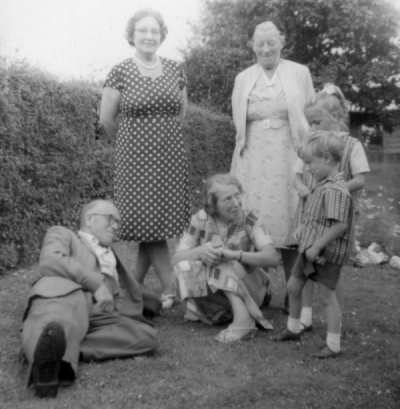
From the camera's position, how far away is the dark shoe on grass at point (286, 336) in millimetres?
3932

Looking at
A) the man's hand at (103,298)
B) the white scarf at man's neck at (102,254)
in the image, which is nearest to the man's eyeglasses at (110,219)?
the white scarf at man's neck at (102,254)

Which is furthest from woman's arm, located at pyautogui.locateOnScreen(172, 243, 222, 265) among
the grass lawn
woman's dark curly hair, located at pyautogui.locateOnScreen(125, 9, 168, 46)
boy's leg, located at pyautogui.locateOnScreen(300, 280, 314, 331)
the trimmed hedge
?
the trimmed hedge

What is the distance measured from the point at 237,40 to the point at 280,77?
420 inches

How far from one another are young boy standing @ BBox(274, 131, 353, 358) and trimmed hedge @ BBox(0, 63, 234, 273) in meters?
3.09

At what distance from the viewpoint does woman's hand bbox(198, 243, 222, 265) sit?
13.2 ft

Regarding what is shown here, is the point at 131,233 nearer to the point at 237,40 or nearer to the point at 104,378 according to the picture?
the point at 104,378

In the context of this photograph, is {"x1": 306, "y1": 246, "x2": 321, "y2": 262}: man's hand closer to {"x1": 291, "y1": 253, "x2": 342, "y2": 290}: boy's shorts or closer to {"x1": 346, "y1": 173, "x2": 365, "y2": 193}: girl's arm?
{"x1": 291, "y1": 253, "x2": 342, "y2": 290}: boy's shorts

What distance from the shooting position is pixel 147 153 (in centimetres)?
456

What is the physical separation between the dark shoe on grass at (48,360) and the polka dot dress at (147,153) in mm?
1732

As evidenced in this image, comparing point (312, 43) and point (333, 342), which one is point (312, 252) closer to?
point (333, 342)

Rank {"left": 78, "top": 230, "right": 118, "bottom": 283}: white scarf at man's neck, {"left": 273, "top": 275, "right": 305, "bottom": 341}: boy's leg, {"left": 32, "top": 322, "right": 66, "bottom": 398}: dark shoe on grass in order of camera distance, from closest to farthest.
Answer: {"left": 32, "top": 322, "right": 66, "bottom": 398}: dark shoe on grass < {"left": 273, "top": 275, "right": 305, "bottom": 341}: boy's leg < {"left": 78, "top": 230, "right": 118, "bottom": 283}: white scarf at man's neck

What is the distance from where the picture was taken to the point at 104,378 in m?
3.21

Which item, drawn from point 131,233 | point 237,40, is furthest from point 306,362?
point 237,40

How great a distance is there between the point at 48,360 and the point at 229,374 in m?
1.00
